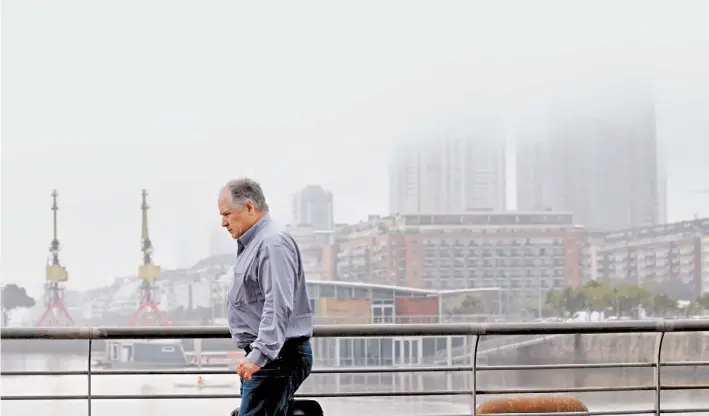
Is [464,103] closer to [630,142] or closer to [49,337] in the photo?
[630,142]

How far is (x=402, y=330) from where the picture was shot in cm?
329

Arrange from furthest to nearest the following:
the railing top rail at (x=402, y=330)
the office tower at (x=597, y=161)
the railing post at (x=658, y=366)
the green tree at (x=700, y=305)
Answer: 1. the office tower at (x=597, y=161)
2. the green tree at (x=700, y=305)
3. the railing post at (x=658, y=366)
4. the railing top rail at (x=402, y=330)

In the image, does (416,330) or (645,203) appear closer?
(416,330)

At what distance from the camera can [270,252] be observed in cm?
222

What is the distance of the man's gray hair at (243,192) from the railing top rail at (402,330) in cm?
83

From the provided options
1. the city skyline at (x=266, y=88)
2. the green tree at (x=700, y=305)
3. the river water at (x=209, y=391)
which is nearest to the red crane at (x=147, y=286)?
the river water at (x=209, y=391)

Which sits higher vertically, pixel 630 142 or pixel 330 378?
pixel 630 142

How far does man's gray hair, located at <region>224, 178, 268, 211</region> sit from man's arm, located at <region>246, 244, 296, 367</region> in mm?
129

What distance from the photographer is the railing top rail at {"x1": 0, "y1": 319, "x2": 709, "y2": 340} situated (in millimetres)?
3150

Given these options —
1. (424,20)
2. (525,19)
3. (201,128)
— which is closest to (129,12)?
(201,128)

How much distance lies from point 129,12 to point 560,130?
109 ft

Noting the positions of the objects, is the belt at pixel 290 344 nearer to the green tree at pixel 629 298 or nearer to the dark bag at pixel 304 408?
the dark bag at pixel 304 408

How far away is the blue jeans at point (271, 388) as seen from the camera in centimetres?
227

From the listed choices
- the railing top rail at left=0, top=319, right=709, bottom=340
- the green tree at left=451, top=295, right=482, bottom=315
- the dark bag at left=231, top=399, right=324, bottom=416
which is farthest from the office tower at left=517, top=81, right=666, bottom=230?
the dark bag at left=231, top=399, right=324, bottom=416
